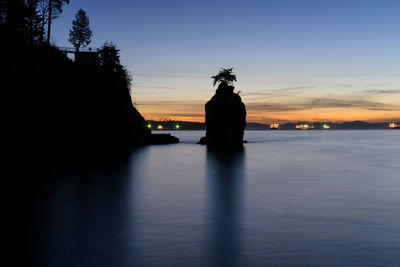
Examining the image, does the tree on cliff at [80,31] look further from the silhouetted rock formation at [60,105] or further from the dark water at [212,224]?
the dark water at [212,224]

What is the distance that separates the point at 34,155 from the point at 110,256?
42.8m

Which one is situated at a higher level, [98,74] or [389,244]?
[98,74]

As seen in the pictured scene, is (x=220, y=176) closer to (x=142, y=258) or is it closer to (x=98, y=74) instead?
(x=142, y=258)

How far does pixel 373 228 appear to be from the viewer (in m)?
14.9

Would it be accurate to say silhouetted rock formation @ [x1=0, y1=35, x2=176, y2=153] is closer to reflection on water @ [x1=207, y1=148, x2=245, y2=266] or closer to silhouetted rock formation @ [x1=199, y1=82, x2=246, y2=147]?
silhouetted rock formation @ [x1=199, y1=82, x2=246, y2=147]

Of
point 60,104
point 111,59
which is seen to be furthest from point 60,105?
point 111,59

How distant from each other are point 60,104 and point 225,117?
153 ft

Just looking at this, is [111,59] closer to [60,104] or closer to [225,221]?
[60,104]

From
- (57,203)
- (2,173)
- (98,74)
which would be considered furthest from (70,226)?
(98,74)

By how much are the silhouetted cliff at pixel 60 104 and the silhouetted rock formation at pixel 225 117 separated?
700 inches

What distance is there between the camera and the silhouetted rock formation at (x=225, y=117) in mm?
102375

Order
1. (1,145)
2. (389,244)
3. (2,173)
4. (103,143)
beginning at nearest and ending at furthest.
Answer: (389,244)
(2,173)
(1,145)
(103,143)

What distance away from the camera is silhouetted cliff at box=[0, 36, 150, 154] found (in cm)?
4834

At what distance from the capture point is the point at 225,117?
102000mm
